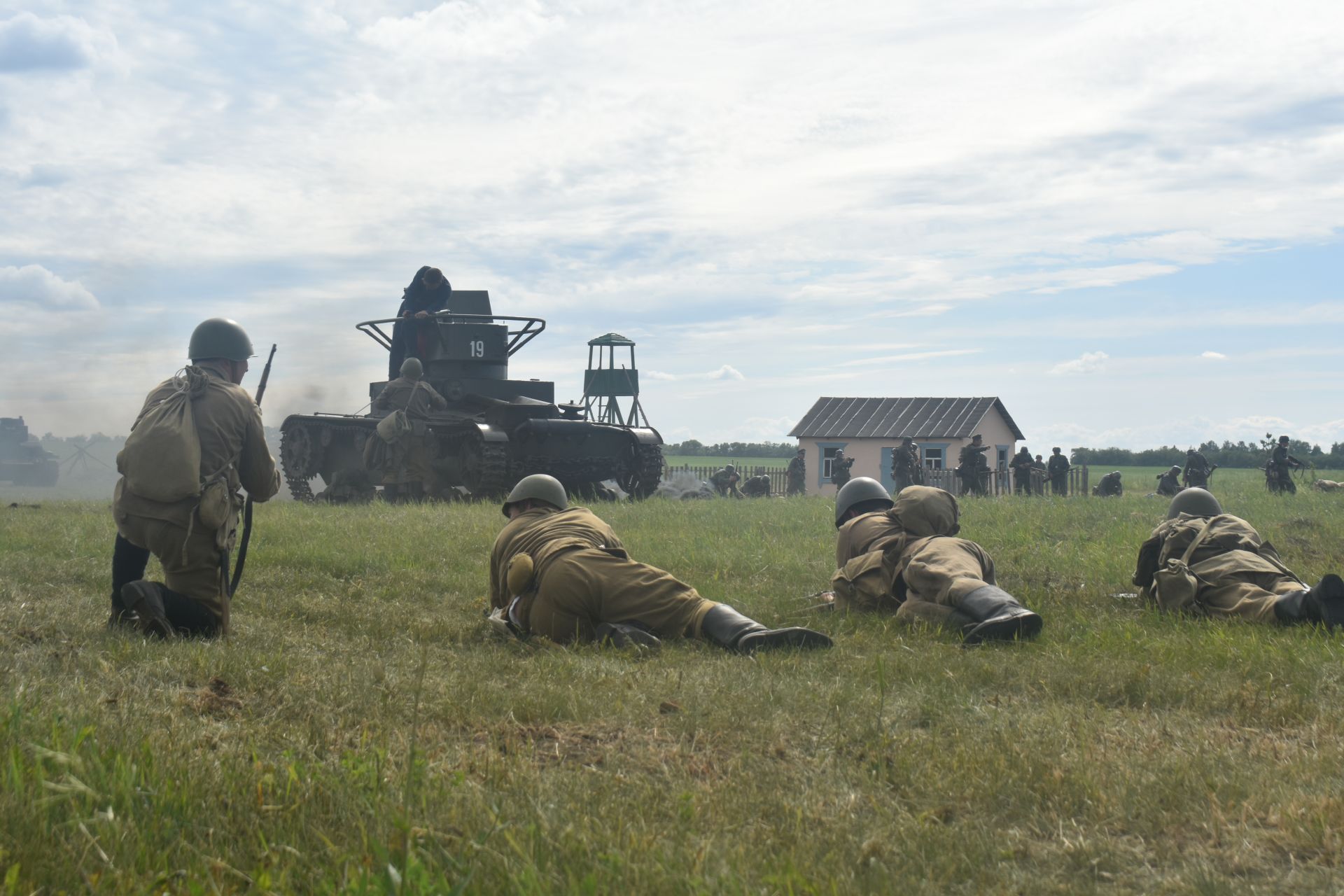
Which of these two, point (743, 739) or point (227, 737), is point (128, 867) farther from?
point (743, 739)

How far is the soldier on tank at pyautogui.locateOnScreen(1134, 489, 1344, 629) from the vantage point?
659 cm

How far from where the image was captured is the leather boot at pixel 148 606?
6090 millimetres

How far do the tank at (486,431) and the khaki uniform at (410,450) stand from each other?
156mm

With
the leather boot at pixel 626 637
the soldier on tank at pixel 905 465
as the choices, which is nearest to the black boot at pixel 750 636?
the leather boot at pixel 626 637

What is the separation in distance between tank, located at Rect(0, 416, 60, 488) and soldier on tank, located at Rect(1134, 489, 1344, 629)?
138ft

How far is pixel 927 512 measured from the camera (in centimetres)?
757

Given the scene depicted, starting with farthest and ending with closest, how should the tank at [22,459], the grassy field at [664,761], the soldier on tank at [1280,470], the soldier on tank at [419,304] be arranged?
the tank at [22,459] → the soldier on tank at [1280,470] → the soldier on tank at [419,304] → the grassy field at [664,761]

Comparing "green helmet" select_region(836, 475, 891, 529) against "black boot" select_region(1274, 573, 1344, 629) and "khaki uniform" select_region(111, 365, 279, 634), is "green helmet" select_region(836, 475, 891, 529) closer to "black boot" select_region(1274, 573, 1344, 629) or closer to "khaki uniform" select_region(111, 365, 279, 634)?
"black boot" select_region(1274, 573, 1344, 629)

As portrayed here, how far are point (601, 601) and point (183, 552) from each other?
2.18m

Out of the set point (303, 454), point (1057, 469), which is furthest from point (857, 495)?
point (1057, 469)

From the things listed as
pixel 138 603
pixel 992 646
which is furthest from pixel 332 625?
pixel 992 646

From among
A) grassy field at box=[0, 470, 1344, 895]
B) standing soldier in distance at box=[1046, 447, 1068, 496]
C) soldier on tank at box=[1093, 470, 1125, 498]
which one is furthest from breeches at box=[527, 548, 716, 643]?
standing soldier in distance at box=[1046, 447, 1068, 496]

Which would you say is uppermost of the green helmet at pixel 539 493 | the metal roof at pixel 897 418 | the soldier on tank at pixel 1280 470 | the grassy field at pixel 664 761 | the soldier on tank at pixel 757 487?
the metal roof at pixel 897 418

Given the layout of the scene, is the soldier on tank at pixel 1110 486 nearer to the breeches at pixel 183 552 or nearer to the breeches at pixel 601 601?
the breeches at pixel 601 601
